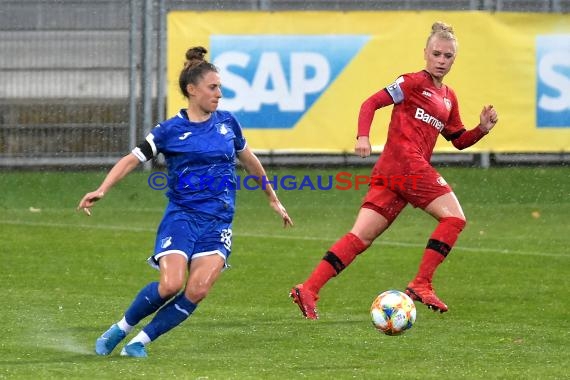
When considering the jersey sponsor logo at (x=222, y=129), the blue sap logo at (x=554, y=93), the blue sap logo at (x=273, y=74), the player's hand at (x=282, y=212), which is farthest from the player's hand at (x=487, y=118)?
the blue sap logo at (x=554, y=93)

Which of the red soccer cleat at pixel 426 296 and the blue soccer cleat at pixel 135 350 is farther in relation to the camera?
the red soccer cleat at pixel 426 296

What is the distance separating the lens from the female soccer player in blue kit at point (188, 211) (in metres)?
8.20

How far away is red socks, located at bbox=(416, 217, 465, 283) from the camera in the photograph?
964 cm

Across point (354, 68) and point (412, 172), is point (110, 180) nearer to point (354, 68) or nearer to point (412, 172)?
point (412, 172)

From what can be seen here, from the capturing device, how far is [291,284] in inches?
458

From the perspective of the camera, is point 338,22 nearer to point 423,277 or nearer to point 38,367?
point 423,277

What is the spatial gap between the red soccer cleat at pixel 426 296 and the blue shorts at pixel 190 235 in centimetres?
163

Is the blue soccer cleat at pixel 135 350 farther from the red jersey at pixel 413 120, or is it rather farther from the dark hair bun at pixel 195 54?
the red jersey at pixel 413 120

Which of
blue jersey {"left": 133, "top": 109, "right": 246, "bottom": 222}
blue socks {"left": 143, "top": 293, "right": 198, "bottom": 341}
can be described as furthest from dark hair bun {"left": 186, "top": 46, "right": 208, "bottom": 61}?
blue socks {"left": 143, "top": 293, "right": 198, "bottom": 341}

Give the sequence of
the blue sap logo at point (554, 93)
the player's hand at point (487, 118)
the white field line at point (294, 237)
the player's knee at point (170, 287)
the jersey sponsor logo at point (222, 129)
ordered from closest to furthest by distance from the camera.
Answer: the player's knee at point (170, 287), the jersey sponsor logo at point (222, 129), the player's hand at point (487, 118), the white field line at point (294, 237), the blue sap logo at point (554, 93)

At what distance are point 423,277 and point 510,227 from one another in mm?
5866

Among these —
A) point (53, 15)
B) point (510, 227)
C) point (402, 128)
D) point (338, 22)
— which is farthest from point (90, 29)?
point (402, 128)

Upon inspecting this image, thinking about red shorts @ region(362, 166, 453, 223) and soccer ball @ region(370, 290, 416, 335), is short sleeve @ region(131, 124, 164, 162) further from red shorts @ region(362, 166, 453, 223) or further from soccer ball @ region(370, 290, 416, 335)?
red shorts @ region(362, 166, 453, 223)

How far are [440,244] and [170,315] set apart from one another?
2.28 meters
